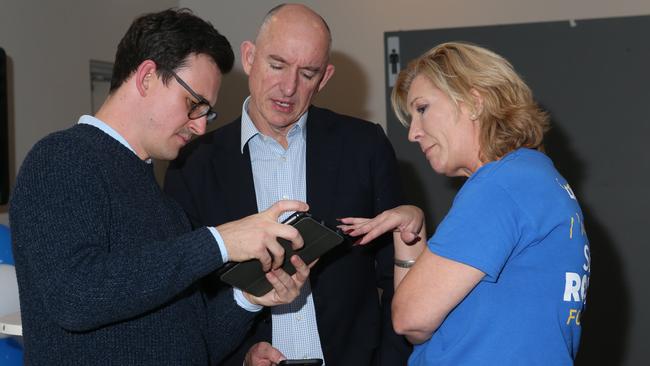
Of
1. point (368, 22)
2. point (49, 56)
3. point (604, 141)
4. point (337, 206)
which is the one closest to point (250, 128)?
point (337, 206)

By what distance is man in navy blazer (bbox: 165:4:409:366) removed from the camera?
6.13 feet

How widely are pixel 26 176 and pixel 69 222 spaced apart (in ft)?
0.38

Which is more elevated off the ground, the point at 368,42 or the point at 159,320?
the point at 368,42

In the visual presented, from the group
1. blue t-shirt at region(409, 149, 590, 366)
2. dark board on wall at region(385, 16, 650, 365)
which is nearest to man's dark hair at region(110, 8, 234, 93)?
blue t-shirt at region(409, 149, 590, 366)

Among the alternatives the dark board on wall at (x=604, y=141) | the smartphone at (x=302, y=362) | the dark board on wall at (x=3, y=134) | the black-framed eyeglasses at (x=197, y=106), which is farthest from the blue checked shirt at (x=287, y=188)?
the dark board on wall at (x=604, y=141)

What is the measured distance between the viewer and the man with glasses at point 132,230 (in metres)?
1.08

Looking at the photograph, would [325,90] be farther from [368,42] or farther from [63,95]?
[63,95]

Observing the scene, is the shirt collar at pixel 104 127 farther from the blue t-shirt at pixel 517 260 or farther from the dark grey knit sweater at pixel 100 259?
the blue t-shirt at pixel 517 260

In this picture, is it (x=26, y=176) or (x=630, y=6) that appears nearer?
(x=26, y=176)

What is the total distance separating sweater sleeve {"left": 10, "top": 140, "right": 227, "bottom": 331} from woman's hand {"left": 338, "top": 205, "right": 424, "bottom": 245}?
55cm

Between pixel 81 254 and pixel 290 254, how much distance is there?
46 centimetres

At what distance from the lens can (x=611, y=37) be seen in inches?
134

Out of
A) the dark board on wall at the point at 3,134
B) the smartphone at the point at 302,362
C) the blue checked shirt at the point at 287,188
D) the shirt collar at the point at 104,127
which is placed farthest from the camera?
the dark board on wall at the point at 3,134

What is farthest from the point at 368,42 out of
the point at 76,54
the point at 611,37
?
the point at 76,54
